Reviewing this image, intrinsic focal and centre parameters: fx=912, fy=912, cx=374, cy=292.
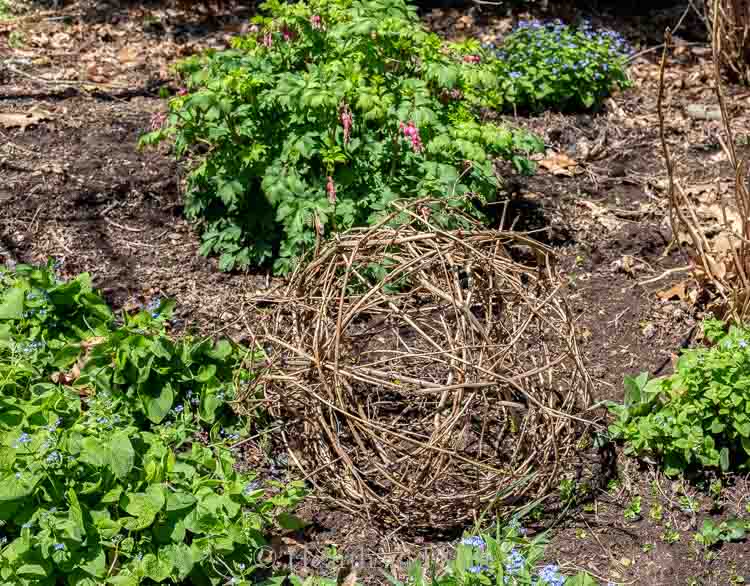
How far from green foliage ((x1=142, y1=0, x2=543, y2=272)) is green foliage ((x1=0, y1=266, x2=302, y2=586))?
1.09 metres

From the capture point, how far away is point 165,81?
702cm

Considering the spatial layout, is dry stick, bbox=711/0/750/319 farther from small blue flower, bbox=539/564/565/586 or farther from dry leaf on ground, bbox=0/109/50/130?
dry leaf on ground, bbox=0/109/50/130

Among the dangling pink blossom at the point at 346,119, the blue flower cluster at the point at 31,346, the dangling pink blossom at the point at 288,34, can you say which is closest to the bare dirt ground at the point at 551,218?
the blue flower cluster at the point at 31,346

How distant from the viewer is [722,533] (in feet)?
11.0

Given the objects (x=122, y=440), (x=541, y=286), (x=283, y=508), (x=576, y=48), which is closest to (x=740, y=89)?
(x=576, y=48)

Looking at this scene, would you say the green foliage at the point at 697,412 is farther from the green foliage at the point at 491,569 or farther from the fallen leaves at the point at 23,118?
the fallen leaves at the point at 23,118

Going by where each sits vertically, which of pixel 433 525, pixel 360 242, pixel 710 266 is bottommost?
pixel 433 525

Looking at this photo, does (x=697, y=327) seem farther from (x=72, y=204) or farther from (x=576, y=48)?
(x=72, y=204)

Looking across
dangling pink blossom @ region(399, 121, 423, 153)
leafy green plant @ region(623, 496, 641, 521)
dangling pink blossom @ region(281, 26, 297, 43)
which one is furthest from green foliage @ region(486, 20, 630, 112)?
leafy green plant @ region(623, 496, 641, 521)

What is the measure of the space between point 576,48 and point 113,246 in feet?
12.3

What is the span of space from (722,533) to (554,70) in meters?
4.02

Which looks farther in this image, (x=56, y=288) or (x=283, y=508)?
(x=56, y=288)

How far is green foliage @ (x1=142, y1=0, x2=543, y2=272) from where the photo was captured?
13.8ft

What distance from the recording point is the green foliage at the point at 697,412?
3404mm
